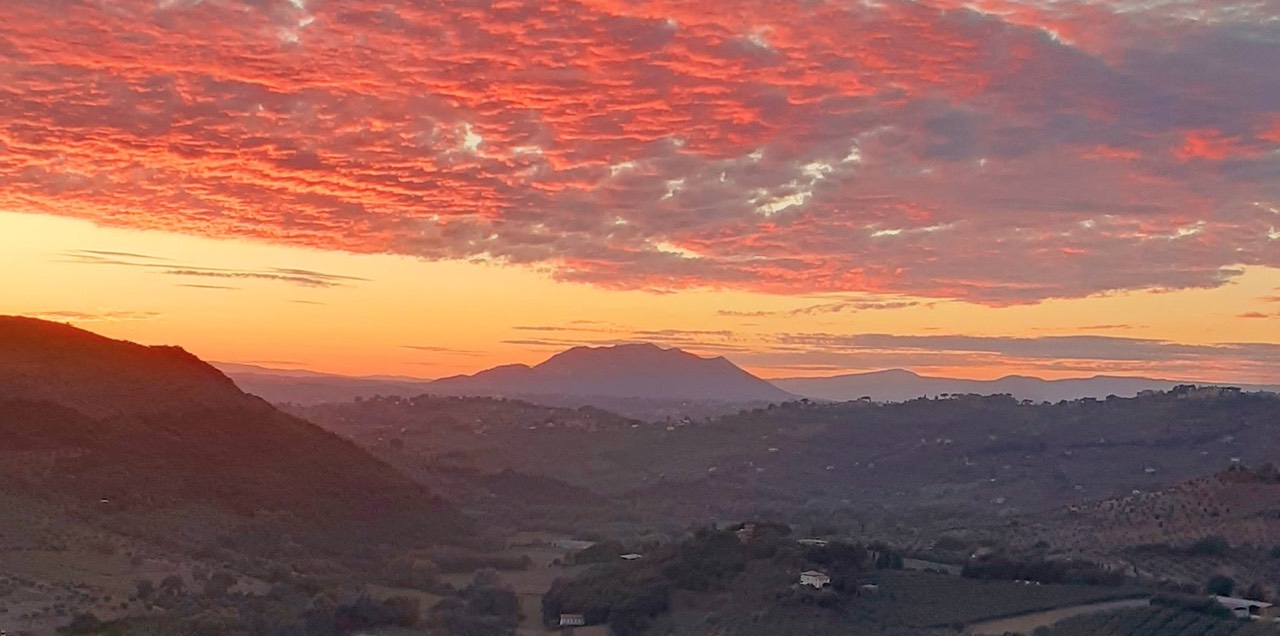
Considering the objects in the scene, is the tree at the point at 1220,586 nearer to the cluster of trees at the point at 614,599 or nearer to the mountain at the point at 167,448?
the cluster of trees at the point at 614,599

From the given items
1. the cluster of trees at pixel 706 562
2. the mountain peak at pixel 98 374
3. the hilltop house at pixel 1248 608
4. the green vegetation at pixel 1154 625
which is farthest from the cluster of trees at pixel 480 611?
the mountain peak at pixel 98 374

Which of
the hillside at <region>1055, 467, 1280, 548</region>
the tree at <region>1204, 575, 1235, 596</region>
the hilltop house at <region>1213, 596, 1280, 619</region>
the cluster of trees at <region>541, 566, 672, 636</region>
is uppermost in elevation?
the hillside at <region>1055, 467, 1280, 548</region>

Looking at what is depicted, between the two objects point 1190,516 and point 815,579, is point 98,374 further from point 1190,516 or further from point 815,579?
point 1190,516

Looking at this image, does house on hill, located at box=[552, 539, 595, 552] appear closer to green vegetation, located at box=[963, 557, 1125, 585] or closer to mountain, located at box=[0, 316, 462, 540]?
mountain, located at box=[0, 316, 462, 540]

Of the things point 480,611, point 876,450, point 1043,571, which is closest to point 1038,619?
point 1043,571

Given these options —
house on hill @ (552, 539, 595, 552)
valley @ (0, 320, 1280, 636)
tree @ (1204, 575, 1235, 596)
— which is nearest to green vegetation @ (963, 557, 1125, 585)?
valley @ (0, 320, 1280, 636)

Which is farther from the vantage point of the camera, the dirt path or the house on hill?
the house on hill
